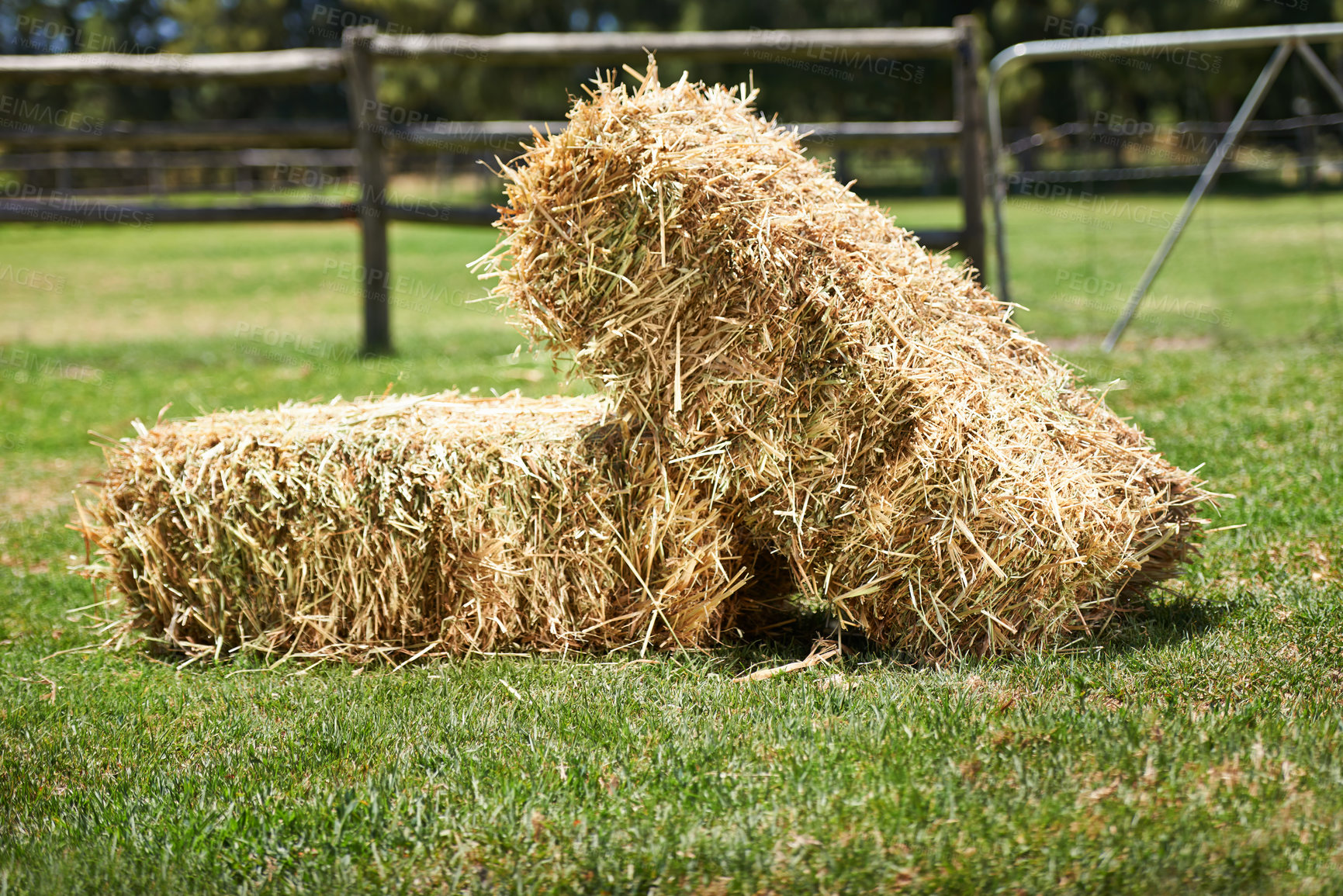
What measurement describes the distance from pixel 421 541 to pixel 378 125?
669 centimetres

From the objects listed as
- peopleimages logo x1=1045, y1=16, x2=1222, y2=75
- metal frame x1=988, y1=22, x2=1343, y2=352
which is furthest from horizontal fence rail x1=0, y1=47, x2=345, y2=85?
peopleimages logo x1=1045, y1=16, x2=1222, y2=75

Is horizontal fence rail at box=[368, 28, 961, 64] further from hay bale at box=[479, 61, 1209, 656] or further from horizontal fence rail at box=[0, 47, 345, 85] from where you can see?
hay bale at box=[479, 61, 1209, 656]

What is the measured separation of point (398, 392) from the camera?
8.49m

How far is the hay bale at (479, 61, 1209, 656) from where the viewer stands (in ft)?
13.0

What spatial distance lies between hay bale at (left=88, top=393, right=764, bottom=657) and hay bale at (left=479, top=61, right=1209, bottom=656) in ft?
1.06

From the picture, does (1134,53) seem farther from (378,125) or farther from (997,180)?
(378,125)

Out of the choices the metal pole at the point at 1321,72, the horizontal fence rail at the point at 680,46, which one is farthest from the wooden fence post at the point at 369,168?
the metal pole at the point at 1321,72

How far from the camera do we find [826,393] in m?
4.11

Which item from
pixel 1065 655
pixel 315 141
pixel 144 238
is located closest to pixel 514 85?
pixel 144 238

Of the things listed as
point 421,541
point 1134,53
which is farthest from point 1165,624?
point 1134,53

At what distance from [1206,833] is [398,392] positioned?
673 centimetres

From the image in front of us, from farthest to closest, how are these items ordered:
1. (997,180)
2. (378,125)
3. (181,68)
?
1. (181,68)
2. (378,125)
3. (997,180)

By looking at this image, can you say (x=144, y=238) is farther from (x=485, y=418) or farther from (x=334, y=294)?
(x=485, y=418)

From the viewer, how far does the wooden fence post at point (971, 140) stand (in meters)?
9.41
